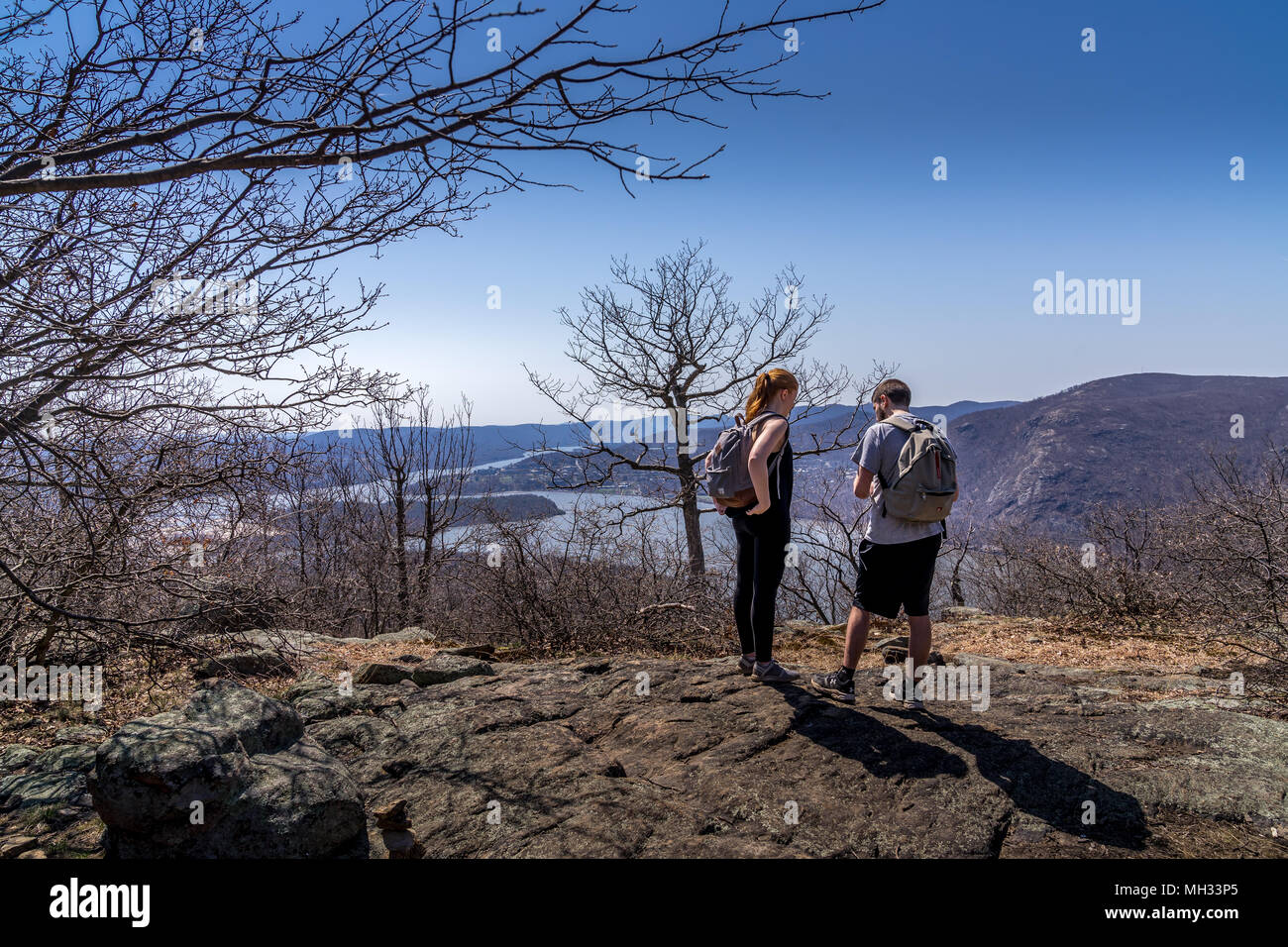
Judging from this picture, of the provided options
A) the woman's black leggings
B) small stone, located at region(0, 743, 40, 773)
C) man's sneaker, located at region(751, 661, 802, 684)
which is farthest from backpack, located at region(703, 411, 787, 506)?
small stone, located at region(0, 743, 40, 773)

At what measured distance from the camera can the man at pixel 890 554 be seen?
4125 mm

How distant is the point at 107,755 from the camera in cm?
275

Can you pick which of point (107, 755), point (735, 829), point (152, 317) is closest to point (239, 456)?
point (152, 317)

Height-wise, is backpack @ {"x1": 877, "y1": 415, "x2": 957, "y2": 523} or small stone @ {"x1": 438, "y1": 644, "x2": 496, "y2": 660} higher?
backpack @ {"x1": 877, "y1": 415, "x2": 957, "y2": 523}

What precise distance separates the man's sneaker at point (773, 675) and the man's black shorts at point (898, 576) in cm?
86

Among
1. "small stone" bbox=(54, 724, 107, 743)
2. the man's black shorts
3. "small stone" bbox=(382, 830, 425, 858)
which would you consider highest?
the man's black shorts

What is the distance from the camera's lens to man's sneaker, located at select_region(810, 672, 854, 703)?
173 inches

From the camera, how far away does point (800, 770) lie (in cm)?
352

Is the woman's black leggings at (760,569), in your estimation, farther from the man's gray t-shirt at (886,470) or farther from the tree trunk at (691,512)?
the tree trunk at (691,512)

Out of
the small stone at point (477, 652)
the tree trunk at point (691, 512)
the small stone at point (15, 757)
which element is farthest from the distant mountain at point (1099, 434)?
the small stone at point (15, 757)

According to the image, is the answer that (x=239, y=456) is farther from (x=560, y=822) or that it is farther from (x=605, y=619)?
(x=605, y=619)

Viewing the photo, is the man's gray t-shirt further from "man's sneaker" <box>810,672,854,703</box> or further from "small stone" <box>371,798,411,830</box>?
"small stone" <box>371,798,411,830</box>

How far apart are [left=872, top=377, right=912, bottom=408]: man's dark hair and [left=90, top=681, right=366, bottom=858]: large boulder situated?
12.1 feet
